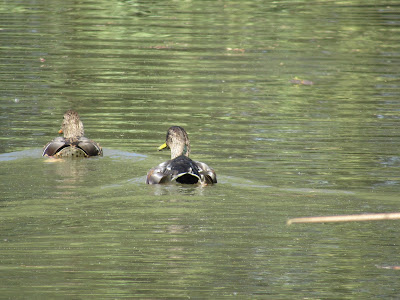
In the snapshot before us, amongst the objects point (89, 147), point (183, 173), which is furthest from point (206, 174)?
point (89, 147)

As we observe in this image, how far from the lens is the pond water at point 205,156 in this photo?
768 cm

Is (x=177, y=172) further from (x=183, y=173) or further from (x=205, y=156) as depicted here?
(x=205, y=156)

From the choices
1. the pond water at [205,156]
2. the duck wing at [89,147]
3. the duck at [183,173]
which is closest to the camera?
the pond water at [205,156]

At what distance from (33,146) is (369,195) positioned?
194 inches

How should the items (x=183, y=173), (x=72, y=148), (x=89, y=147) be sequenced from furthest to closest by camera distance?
(x=72, y=148) < (x=89, y=147) < (x=183, y=173)

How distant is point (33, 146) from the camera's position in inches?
506

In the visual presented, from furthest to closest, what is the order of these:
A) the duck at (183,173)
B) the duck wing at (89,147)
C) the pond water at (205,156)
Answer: the duck wing at (89,147) → the duck at (183,173) → the pond water at (205,156)

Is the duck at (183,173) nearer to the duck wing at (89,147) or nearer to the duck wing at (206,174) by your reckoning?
the duck wing at (206,174)

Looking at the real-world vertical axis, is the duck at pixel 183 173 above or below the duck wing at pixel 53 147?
above

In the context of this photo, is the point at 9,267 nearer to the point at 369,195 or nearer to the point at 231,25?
Result: the point at 369,195

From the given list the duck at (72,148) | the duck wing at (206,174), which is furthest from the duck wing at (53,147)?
the duck wing at (206,174)

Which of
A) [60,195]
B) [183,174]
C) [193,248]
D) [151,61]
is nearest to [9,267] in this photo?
[193,248]

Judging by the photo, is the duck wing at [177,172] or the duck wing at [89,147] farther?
the duck wing at [89,147]

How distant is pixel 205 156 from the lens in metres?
12.3
